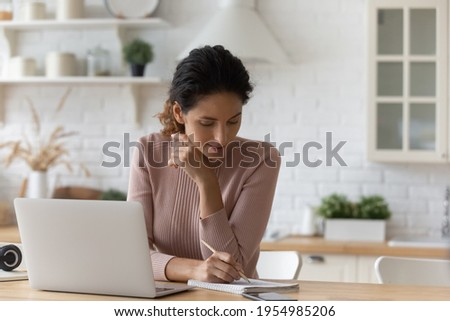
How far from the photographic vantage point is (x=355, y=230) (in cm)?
403

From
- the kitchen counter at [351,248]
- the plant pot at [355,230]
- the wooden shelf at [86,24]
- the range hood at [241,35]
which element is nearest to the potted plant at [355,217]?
the plant pot at [355,230]

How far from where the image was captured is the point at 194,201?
238 centimetres

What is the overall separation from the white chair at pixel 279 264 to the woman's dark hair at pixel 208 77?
57 centimetres

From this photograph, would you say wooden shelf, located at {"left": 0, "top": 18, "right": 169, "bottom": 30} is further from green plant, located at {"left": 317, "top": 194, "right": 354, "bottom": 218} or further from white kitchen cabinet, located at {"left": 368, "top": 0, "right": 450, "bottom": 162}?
green plant, located at {"left": 317, "top": 194, "right": 354, "bottom": 218}

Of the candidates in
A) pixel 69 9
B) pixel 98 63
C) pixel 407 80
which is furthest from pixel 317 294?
pixel 69 9

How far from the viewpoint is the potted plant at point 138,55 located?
4312 millimetres

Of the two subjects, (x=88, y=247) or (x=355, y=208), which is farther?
(x=355, y=208)

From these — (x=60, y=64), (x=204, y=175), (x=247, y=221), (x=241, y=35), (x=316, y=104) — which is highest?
(x=241, y=35)

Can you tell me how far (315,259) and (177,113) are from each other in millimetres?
1647

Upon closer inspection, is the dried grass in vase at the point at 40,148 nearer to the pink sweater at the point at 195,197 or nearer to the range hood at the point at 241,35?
the range hood at the point at 241,35

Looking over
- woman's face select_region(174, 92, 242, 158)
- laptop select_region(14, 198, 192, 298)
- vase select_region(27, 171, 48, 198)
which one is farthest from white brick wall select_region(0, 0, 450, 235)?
laptop select_region(14, 198, 192, 298)

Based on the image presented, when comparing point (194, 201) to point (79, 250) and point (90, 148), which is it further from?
point (90, 148)

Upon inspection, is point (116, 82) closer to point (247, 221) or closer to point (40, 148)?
Answer: point (40, 148)

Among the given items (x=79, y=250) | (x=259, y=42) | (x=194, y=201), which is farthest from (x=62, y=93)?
(x=79, y=250)
